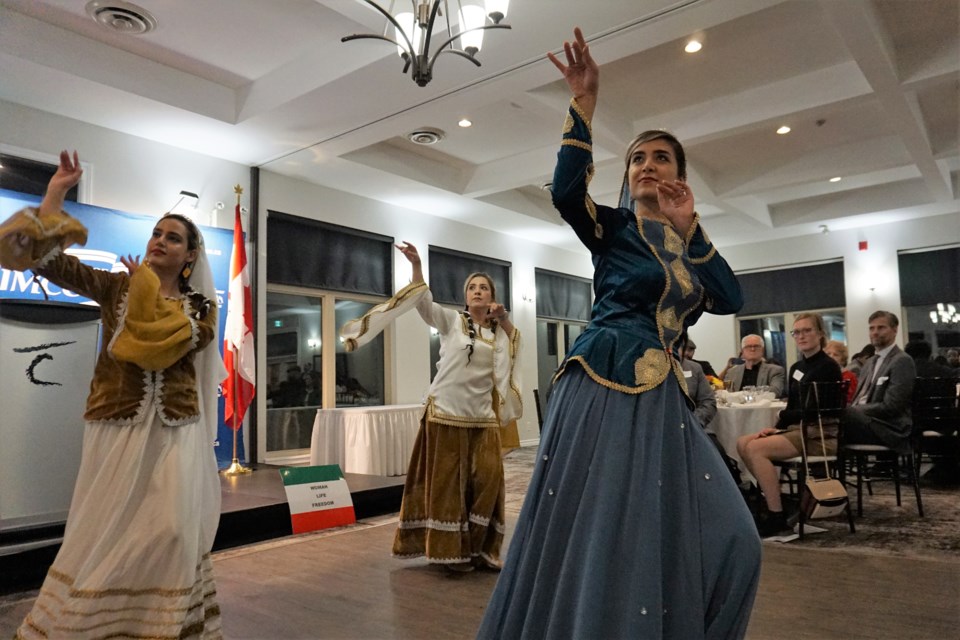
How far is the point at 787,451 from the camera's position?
4133 millimetres

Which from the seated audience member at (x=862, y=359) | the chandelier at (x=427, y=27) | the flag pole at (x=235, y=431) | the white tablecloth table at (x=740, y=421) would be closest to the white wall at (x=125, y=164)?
the flag pole at (x=235, y=431)

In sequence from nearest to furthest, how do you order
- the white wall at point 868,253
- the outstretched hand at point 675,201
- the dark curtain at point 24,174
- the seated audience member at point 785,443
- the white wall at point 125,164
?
the outstretched hand at point 675,201
the seated audience member at point 785,443
the dark curtain at point 24,174
the white wall at point 125,164
the white wall at point 868,253

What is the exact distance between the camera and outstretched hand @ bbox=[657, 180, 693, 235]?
5.23 feet

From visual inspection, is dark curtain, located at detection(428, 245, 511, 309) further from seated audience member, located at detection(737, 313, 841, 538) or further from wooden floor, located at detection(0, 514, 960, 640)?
wooden floor, located at detection(0, 514, 960, 640)

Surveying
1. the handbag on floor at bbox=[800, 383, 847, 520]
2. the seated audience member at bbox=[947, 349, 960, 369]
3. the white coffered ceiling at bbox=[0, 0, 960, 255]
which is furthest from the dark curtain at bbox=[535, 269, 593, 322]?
the handbag on floor at bbox=[800, 383, 847, 520]

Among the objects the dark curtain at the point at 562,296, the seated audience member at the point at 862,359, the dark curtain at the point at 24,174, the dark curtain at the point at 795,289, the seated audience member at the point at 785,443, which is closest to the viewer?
the seated audience member at the point at 785,443

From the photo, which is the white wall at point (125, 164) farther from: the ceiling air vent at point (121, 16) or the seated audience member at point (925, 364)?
the seated audience member at point (925, 364)

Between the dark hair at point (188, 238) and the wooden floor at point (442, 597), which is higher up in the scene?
the dark hair at point (188, 238)

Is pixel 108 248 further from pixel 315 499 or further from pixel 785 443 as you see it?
pixel 785 443

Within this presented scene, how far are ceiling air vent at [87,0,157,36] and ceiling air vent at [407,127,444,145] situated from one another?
267 cm

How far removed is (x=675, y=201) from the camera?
160 centimetres

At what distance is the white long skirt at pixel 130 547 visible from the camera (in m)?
1.94

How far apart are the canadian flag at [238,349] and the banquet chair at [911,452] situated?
4845 millimetres

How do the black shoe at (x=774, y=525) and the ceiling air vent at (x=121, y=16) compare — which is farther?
the ceiling air vent at (x=121, y=16)
